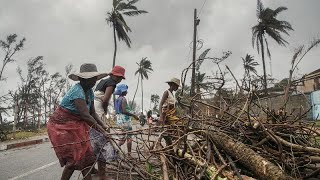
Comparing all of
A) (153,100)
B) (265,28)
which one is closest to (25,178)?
(265,28)

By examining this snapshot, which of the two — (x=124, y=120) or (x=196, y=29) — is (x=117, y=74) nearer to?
(x=124, y=120)

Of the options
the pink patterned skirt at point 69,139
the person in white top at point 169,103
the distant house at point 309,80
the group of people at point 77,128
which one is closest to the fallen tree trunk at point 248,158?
the group of people at point 77,128

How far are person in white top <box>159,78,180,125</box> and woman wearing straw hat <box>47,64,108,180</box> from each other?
2340mm

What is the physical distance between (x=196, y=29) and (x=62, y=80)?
32.8 meters

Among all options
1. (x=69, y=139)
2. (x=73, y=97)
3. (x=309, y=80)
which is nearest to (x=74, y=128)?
(x=69, y=139)

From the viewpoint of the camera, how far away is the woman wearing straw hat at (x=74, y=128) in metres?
3.60

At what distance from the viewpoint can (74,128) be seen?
373cm

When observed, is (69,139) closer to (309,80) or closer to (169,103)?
(169,103)

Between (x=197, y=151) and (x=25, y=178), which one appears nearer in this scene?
(x=197, y=151)

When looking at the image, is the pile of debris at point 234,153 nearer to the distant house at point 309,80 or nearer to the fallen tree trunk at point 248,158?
the fallen tree trunk at point 248,158

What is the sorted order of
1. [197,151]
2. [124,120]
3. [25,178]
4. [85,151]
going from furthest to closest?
[124,120] < [25,178] < [197,151] < [85,151]

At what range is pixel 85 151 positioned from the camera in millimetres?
3682

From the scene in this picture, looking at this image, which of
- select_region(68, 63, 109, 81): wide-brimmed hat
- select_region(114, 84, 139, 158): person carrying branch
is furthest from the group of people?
select_region(114, 84, 139, 158): person carrying branch

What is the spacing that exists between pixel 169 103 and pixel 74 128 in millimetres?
2616
